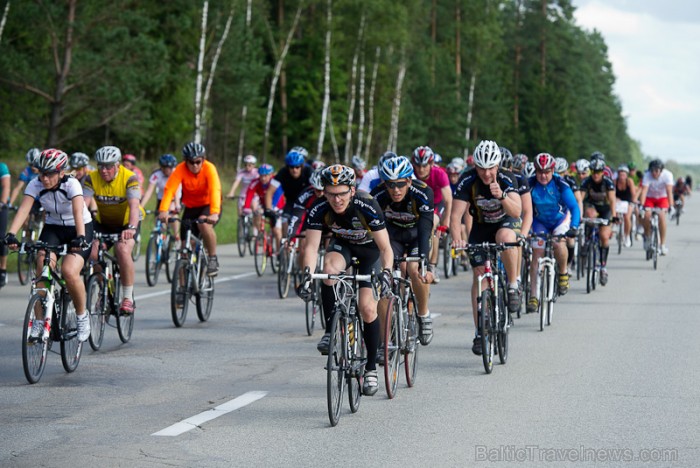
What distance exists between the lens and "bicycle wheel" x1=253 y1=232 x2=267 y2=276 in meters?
Answer: 20.2

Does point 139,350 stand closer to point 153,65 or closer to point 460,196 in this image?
point 460,196

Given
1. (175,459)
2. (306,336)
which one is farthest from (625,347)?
(175,459)

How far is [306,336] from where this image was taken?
12.9 meters

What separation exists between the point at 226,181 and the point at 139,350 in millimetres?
40814

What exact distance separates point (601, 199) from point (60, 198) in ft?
36.0

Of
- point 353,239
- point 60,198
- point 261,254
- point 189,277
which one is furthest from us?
point 261,254

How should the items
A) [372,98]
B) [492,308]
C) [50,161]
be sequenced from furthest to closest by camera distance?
[372,98]
[492,308]
[50,161]

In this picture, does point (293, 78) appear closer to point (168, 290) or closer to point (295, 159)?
point (168, 290)

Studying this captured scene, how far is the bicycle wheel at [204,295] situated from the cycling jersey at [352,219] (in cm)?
498

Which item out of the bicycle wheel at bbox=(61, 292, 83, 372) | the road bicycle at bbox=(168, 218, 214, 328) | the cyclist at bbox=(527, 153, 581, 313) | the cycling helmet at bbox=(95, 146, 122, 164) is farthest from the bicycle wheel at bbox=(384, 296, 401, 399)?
the cyclist at bbox=(527, 153, 581, 313)

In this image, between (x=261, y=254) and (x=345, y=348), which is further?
(x=261, y=254)

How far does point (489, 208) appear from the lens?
11578mm

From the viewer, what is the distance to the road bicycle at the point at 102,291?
11.4m

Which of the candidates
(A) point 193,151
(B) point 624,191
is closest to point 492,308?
(A) point 193,151
